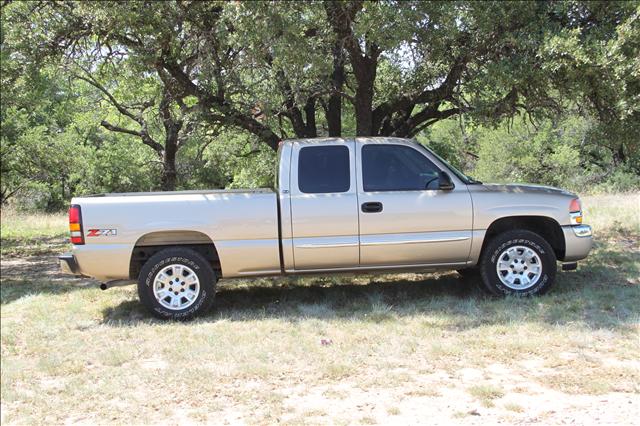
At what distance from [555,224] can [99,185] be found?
2611 cm

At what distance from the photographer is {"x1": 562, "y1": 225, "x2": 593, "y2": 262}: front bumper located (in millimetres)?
6922

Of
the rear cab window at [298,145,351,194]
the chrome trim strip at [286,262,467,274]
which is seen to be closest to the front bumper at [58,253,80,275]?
the chrome trim strip at [286,262,467,274]

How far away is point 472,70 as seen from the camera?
9.11 meters

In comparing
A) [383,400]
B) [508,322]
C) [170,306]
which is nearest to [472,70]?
[508,322]

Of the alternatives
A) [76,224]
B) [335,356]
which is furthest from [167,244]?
[335,356]

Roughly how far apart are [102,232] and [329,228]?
2.44 meters

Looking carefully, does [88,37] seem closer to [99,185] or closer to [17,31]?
[17,31]

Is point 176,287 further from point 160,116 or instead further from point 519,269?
point 160,116

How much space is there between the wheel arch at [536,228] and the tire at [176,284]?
320 centimetres

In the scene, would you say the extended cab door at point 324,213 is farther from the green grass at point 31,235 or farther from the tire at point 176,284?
the green grass at point 31,235

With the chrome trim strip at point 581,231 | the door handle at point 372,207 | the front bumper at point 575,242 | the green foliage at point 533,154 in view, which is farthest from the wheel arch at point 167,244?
the green foliage at point 533,154

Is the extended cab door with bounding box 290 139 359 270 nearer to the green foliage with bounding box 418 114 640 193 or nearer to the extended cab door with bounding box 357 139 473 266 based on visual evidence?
the extended cab door with bounding box 357 139 473 266

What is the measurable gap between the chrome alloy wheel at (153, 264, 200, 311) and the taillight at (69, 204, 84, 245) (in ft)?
3.02

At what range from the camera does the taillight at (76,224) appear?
631cm
